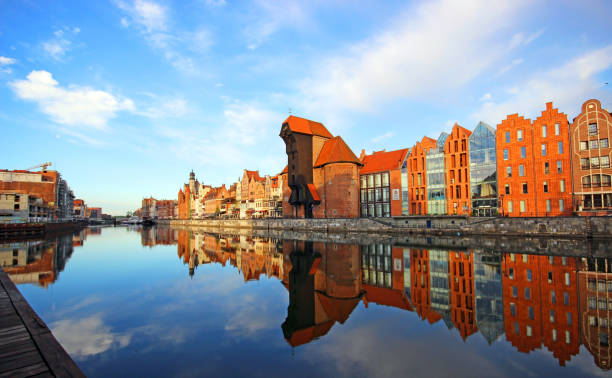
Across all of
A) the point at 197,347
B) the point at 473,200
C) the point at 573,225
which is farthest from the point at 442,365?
the point at 473,200

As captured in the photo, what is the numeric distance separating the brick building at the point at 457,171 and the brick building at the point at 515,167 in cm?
448

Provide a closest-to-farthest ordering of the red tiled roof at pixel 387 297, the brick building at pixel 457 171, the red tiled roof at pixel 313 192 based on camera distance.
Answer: the red tiled roof at pixel 387 297
the brick building at pixel 457 171
the red tiled roof at pixel 313 192

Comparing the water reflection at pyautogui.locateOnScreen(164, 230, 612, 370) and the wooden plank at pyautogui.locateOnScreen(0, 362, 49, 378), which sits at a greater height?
the wooden plank at pyautogui.locateOnScreen(0, 362, 49, 378)

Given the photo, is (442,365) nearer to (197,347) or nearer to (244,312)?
(197,347)

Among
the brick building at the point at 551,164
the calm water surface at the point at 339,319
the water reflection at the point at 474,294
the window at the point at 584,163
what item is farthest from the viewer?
the brick building at the point at 551,164

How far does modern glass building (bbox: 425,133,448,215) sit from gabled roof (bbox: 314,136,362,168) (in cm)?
1298

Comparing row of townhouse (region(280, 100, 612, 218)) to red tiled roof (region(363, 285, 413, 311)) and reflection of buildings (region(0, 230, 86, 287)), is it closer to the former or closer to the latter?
red tiled roof (region(363, 285, 413, 311))

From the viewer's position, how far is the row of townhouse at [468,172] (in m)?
38.5

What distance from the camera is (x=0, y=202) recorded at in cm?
6238

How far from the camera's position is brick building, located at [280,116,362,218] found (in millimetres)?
57234

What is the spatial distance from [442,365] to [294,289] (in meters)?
8.79

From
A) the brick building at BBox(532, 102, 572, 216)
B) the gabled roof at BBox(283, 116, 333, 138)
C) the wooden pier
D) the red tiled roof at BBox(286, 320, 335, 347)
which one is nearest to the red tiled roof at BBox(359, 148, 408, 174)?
the gabled roof at BBox(283, 116, 333, 138)

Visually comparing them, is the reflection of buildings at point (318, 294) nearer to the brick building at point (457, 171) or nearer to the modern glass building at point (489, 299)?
the modern glass building at point (489, 299)

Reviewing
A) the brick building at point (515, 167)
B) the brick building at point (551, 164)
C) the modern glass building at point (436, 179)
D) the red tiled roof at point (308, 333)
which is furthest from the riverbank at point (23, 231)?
the brick building at point (551, 164)
